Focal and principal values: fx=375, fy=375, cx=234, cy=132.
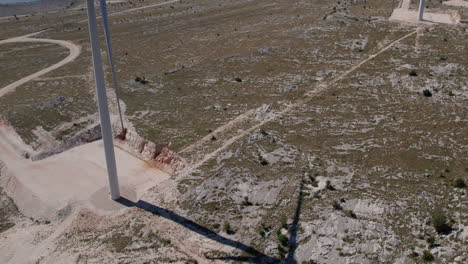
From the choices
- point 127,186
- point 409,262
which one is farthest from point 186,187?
point 409,262

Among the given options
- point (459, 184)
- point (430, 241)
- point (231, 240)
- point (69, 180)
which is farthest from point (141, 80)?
point (430, 241)

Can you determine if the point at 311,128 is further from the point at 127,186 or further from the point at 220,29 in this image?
the point at 220,29

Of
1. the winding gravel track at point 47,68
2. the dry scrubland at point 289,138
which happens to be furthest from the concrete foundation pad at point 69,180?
the winding gravel track at point 47,68

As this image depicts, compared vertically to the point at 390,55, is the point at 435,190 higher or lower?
lower

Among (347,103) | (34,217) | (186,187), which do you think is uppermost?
(347,103)

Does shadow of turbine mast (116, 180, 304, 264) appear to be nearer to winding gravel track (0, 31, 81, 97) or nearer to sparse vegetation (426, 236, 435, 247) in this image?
sparse vegetation (426, 236, 435, 247)

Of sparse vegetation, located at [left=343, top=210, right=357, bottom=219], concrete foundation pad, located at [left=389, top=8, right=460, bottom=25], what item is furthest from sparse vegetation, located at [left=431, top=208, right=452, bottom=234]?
concrete foundation pad, located at [left=389, top=8, right=460, bottom=25]
